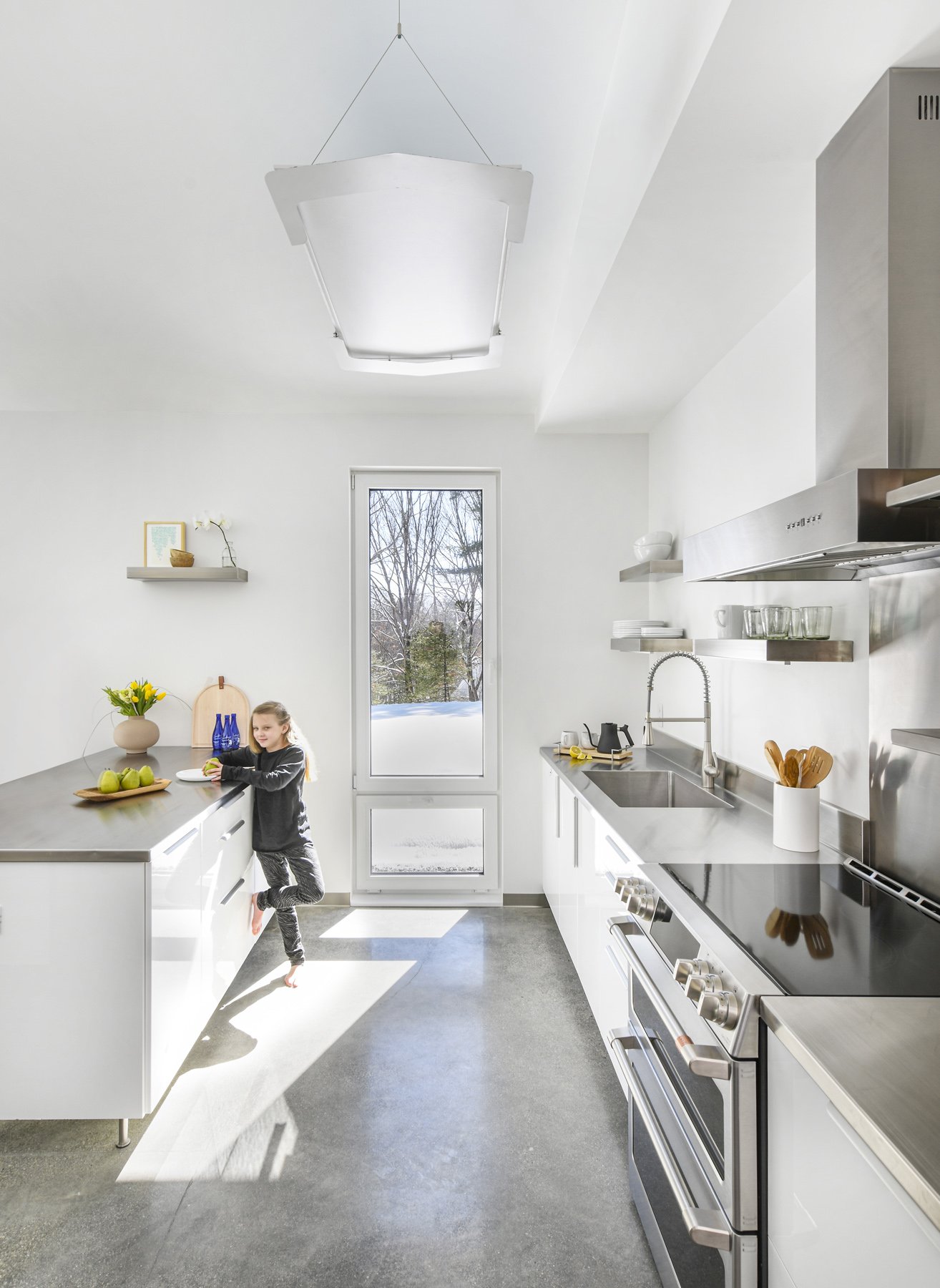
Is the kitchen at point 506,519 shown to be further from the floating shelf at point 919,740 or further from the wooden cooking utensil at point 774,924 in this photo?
the floating shelf at point 919,740

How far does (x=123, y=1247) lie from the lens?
1635 millimetres

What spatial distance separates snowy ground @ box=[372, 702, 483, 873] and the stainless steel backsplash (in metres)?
2.32

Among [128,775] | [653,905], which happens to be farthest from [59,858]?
[653,905]

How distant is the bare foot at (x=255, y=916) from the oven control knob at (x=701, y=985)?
7.55ft

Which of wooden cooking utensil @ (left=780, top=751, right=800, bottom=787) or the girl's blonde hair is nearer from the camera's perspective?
wooden cooking utensil @ (left=780, top=751, right=800, bottom=787)

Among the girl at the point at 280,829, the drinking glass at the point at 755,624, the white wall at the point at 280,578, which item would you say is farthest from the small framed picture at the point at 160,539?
the drinking glass at the point at 755,624

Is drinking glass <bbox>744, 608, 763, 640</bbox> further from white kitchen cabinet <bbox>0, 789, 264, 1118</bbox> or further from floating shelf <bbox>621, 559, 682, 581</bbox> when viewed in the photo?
white kitchen cabinet <bbox>0, 789, 264, 1118</bbox>

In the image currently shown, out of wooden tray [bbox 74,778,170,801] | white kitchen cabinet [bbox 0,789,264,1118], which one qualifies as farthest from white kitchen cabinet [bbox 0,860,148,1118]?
wooden tray [bbox 74,778,170,801]

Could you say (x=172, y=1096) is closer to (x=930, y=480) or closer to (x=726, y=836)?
(x=726, y=836)

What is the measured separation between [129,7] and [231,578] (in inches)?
95.8

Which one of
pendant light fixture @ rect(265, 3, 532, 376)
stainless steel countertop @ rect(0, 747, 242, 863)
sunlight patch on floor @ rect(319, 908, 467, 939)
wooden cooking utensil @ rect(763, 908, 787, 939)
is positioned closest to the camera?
wooden cooking utensil @ rect(763, 908, 787, 939)

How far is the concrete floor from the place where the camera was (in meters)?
1.59

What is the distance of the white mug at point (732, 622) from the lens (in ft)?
7.02

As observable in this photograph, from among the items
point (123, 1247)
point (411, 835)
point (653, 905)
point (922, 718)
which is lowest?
point (123, 1247)
